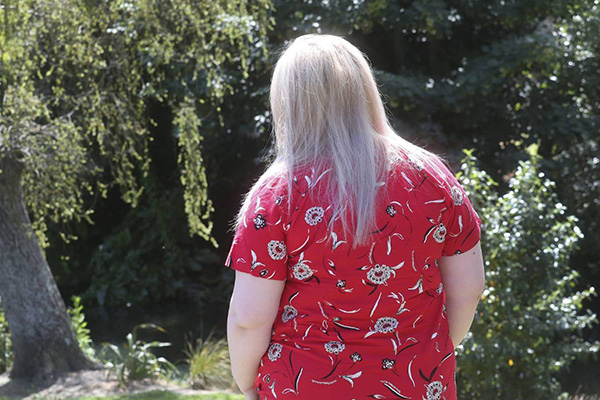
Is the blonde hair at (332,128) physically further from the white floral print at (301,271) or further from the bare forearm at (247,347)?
the bare forearm at (247,347)

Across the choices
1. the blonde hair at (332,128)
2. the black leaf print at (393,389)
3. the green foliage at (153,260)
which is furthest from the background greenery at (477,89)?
the black leaf print at (393,389)

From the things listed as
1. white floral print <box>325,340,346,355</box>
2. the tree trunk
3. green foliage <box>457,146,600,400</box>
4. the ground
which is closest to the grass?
the ground

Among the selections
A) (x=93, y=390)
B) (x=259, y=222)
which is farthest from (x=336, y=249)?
(x=93, y=390)

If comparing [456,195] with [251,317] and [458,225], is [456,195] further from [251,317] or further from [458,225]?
[251,317]

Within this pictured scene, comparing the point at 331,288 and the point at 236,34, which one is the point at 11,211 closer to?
the point at 236,34

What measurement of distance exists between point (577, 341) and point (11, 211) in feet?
15.4

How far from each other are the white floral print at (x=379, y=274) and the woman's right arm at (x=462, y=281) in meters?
0.23

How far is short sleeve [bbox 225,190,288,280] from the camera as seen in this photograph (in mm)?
2068

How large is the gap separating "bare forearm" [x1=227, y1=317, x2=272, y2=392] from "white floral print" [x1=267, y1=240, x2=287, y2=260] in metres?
0.20

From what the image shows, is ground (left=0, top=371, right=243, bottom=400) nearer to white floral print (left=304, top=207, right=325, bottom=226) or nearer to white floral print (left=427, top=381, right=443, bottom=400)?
white floral print (left=427, top=381, right=443, bottom=400)

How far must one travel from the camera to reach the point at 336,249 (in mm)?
2062

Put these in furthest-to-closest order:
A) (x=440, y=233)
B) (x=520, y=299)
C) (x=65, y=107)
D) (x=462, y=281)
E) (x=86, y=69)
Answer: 1. (x=65, y=107)
2. (x=86, y=69)
3. (x=520, y=299)
4. (x=462, y=281)
5. (x=440, y=233)

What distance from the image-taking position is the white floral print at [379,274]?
2.08 m

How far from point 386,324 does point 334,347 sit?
147 millimetres
